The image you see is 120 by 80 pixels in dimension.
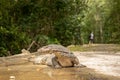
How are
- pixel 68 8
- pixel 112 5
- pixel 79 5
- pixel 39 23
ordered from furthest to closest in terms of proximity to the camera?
pixel 112 5 → pixel 79 5 → pixel 68 8 → pixel 39 23

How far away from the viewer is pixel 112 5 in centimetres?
4684

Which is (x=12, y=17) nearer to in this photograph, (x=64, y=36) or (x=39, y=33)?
(x=39, y=33)

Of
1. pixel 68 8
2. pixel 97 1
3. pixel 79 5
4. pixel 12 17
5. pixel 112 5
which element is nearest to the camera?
pixel 12 17

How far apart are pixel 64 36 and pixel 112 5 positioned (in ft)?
68.3

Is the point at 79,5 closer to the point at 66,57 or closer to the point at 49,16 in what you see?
the point at 49,16

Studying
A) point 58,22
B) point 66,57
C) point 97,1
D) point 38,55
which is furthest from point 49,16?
point 97,1

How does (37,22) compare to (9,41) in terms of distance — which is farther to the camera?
(37,22)

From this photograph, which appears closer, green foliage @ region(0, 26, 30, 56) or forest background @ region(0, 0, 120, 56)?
green foliage @ region(0, 26, 30, 56)

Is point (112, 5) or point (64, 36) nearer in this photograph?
point (64, 36)

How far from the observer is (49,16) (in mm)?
26969

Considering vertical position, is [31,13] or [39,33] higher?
[31,13]

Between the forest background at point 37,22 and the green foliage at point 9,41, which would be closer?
the green foliage at point 9,41

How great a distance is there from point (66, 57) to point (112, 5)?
124 ft

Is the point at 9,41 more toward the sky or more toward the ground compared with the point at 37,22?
more toward the ground
